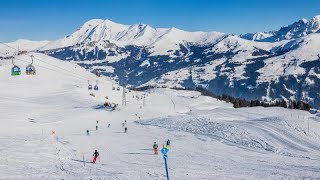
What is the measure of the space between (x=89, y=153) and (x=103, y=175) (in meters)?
16.7

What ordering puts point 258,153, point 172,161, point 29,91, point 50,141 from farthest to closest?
point 29,91
point 50,141
point 258,153
point 172,161

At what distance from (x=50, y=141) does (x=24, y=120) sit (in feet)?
127

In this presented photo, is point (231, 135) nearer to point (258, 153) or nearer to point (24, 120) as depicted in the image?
point (258, 153)

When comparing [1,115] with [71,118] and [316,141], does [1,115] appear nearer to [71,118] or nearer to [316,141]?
[71,118]

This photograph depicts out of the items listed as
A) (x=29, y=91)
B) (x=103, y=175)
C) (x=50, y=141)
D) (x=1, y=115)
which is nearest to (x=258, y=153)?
(x=103, y=175)

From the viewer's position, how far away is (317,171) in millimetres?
38031

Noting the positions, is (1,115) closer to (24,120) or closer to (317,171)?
(24,120)

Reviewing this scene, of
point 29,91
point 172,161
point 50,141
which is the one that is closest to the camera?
point 172,161

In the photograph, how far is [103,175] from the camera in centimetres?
3722

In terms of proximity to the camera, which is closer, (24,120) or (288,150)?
(288,150)

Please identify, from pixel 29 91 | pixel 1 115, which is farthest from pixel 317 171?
pixel 29 91

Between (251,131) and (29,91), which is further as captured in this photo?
(29,91)

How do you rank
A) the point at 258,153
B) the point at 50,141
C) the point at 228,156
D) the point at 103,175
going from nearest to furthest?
the point at 103,175 → the point at 228,156 → the point at 258,153 → the point at 50,141

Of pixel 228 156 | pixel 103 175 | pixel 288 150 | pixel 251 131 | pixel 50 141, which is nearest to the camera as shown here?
pixel 103 175
